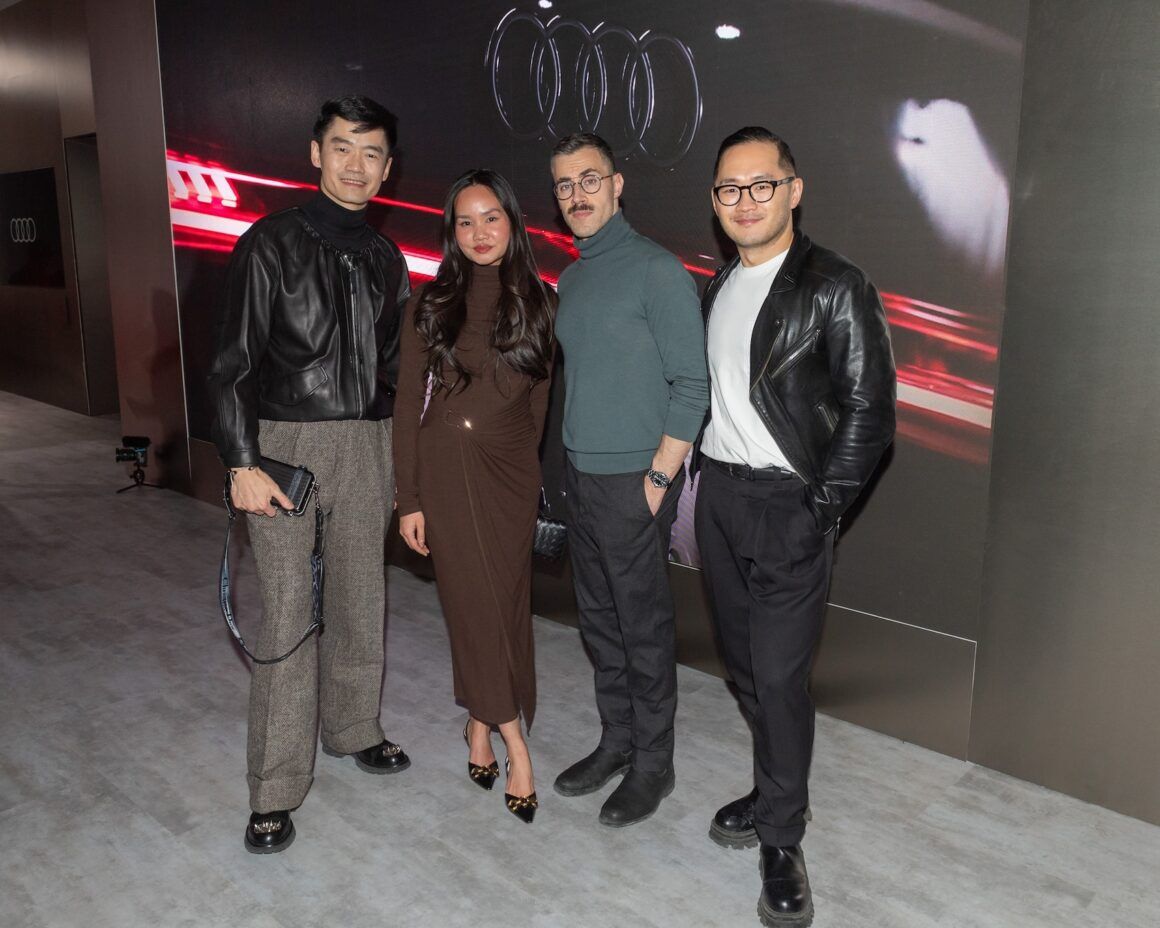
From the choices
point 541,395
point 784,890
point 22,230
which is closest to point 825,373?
point 541,395

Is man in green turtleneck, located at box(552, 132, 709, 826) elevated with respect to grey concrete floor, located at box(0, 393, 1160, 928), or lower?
elevated

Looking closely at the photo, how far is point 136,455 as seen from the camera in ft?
19.6

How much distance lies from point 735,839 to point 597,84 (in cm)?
248

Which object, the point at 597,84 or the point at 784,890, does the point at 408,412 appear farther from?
the point at 597,84

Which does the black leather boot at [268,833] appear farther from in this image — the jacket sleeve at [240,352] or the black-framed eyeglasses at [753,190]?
the black-framed eyeglasses at [753,190]

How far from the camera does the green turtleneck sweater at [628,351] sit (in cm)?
223

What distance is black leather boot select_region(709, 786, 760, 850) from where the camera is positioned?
242 centimetres

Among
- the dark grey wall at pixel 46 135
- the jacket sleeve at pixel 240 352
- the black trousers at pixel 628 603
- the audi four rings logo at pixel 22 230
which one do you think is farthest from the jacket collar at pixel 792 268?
the audi four rings logo at pixel 22 230

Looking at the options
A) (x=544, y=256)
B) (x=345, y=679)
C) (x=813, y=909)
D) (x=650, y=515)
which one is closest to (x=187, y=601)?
(x=345, y=679)

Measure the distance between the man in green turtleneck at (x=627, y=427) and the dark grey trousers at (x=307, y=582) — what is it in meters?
0.54

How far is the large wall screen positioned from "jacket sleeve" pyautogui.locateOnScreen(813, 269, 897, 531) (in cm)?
74

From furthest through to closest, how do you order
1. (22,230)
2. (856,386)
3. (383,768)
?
(22,230) < (383,768) < (856,386)

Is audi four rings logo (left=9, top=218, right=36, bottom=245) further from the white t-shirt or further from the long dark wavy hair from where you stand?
the white t-shirt

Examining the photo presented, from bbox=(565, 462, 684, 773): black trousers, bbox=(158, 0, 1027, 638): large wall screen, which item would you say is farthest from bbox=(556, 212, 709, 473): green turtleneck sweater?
bbox=(158, 0, 1027, 638): large wall screen
